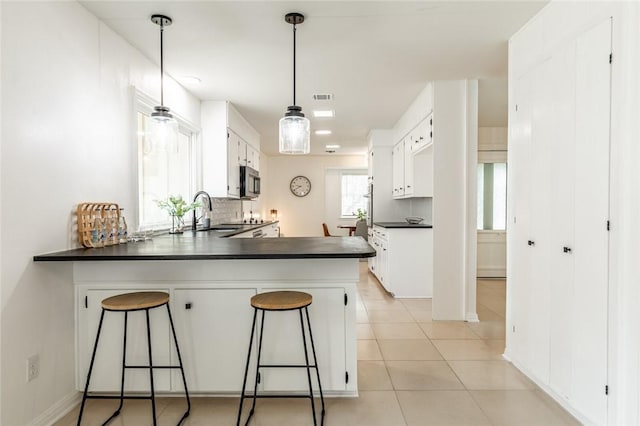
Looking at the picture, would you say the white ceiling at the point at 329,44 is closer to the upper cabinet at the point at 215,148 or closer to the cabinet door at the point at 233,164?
the upper cabinet at the point at 215,148

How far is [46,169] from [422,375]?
9.02 feet

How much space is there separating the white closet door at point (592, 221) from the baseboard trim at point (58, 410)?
299 centimetres

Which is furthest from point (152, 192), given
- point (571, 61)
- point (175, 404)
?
point (571, 61)

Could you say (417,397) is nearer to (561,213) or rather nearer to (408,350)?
(408,350)

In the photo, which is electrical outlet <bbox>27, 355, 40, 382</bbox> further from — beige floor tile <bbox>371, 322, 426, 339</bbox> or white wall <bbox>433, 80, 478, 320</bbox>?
white wall <bbox>433, 80, 478, 320</bbox>

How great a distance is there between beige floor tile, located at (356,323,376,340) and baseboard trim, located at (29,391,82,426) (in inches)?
86.2

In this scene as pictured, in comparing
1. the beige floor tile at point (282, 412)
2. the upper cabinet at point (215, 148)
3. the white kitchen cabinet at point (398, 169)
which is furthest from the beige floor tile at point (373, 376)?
the white kitchen cabinet at point (398, 169)

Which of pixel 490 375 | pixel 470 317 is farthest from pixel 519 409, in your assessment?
pixel 470 317

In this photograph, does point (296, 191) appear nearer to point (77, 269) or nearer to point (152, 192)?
point (152, 192)

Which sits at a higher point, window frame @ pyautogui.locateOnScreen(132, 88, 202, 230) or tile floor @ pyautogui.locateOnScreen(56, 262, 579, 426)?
window frame @ pyautogui.locateOnScreen(132, 88, 202, 230)

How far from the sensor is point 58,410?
84.0 inches

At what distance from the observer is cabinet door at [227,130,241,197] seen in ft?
15.3

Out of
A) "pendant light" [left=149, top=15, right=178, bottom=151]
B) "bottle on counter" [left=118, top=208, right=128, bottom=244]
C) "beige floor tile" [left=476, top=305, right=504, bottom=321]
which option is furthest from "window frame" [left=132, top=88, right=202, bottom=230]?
"beige floor tile" [left=476, top=305, right=504, bottom=321]

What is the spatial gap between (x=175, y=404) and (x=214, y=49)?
2.65 metres
